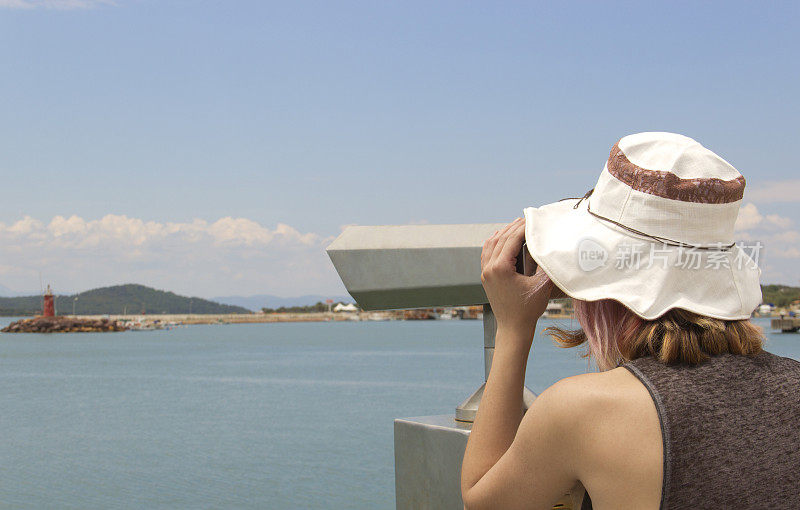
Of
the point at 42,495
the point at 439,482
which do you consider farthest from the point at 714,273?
the point at 42,495

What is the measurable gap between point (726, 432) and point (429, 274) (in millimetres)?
722

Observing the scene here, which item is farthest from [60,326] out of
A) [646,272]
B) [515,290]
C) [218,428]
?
[646,272]

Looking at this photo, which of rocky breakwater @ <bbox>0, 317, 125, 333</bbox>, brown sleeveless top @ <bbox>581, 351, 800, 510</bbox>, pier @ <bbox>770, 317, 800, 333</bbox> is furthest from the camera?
rocky breakwater @ <bbox>0, 317, 125, 333</bbox>

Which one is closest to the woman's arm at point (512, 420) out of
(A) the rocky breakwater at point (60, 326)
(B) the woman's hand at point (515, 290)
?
(B) the woman's hand at point (515, 290)

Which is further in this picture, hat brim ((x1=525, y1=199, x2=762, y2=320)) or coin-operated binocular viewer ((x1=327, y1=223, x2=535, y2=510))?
coin-operated binocular viewer ((x1=327, y1=223, x2=535, y2=510))

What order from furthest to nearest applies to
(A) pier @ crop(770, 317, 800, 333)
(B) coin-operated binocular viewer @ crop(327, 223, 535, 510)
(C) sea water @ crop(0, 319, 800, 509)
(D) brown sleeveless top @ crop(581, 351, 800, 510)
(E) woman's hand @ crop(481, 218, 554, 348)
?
(A) pier @ crop(770, 317, 800, 333)
(C) sea water @ crop(0, 319, 800, 509)
(B) coin-operated binocular viewer @ crop(327, 223, 535, 510)
(E) woman's hand @ crop(481, 218, 554, 348)
(D) brown sleeveless top @ crop(581, 351, 800, 510)

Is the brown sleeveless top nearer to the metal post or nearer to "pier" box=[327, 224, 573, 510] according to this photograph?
"pier" box=[327, 224, 573, 510]

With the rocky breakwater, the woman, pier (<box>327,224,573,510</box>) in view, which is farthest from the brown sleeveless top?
the rocky breakwater

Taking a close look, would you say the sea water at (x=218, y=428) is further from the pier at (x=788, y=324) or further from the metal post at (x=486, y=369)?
the pier at (x=788, y=324)

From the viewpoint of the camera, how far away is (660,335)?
3.41 feet

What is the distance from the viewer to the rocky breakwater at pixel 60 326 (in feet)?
433

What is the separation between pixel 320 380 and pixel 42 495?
3167cm

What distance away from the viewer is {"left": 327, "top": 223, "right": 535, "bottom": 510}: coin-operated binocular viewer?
61.2 inches

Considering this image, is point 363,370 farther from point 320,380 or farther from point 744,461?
point 744,461
